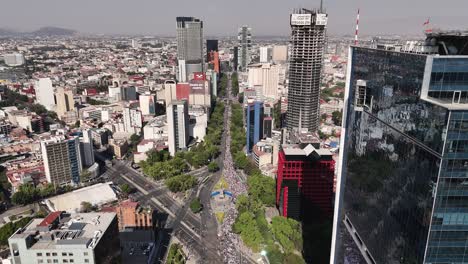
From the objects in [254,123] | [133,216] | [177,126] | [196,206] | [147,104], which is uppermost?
[254,123]

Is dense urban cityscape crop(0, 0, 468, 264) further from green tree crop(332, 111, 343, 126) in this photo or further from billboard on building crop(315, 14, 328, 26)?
green tree crop(332, 111, 343, 126)

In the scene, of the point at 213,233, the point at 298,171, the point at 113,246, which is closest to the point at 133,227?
the point at 213,233

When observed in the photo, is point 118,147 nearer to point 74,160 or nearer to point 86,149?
point 86,149

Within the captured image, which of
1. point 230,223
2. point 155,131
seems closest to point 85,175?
point 155,131

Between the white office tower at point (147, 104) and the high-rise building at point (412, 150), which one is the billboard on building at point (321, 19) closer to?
the high-rise building at point (412, 150)

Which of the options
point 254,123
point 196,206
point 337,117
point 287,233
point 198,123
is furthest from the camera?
point 337,117

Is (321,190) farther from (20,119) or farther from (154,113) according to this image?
(20,119)

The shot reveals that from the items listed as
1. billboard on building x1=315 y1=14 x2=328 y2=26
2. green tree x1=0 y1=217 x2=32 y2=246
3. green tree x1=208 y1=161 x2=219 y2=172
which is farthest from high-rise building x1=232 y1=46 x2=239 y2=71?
green tree x1=0 y1=217 x2=32 y2=246

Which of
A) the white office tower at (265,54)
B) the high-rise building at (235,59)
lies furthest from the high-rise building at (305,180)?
the high-rise building at (235,59)
